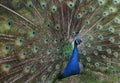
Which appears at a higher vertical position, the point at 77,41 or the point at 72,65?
the point at 77,41

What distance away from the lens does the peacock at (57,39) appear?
4.07m

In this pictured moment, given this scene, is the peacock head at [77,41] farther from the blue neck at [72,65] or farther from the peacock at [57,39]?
the blue neck at [72,65]

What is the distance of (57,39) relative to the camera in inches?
169

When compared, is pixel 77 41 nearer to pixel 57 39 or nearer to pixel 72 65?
pixel 57 39

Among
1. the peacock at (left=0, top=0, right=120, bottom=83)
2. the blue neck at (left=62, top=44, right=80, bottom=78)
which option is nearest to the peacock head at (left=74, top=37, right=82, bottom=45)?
the peacock at (left=0, top=0, right=120, bottom=83)

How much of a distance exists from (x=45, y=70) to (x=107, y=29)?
112 cm

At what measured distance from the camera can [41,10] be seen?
4.27 meters

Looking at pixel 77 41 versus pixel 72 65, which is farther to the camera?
pixel 72 65

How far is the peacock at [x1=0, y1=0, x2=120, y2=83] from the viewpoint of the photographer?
13.3ft

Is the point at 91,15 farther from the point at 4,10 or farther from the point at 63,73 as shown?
the point at 4,10

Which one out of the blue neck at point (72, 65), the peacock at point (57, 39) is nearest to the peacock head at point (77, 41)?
the peacock at point (57, 39)

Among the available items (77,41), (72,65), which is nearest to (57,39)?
(77,41)

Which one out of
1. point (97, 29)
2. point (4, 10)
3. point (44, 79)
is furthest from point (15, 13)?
point (97, 29)

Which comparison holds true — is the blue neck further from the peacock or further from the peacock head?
the peacock head
